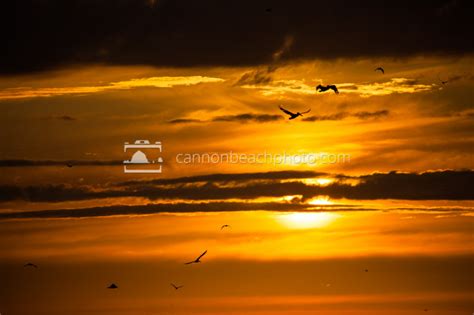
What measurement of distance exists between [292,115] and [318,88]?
425 cm

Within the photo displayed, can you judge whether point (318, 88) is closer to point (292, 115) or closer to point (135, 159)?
point (292, 115)

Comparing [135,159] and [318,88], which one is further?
[135,159]

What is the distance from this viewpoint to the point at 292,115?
119 metres

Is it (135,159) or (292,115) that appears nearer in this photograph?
(292,115)

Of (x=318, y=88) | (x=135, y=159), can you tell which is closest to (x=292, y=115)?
(x=318, y=88)

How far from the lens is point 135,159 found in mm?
176375

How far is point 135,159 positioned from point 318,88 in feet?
211

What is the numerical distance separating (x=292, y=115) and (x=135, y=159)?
2395 inches

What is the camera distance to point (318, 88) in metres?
117
